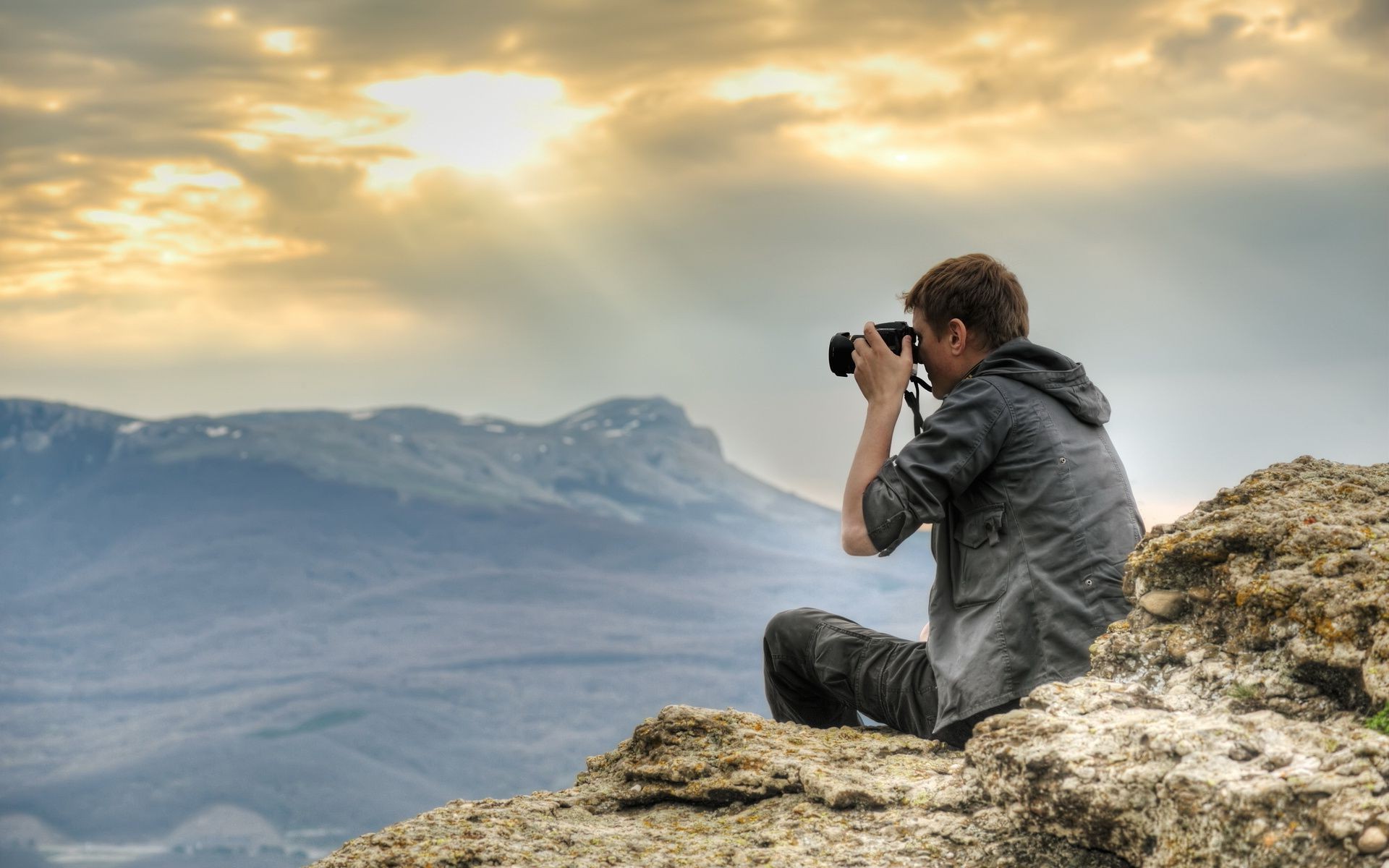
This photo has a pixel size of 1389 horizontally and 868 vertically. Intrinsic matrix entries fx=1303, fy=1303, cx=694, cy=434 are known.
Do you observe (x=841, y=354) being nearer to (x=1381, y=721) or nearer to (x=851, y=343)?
(x=851, y=343)

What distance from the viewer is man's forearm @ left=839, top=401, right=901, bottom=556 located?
578 centimetres

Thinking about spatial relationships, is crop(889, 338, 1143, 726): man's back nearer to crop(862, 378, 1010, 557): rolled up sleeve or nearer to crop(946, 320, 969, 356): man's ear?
crop(862, 378, 1010, 557): rolled up sleeve

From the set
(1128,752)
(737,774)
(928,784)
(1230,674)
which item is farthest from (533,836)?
(1230,674)

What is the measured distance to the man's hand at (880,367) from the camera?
6223 millimetres

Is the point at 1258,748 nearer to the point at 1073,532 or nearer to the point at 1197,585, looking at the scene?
the point at 1197,585

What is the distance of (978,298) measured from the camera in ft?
20.1

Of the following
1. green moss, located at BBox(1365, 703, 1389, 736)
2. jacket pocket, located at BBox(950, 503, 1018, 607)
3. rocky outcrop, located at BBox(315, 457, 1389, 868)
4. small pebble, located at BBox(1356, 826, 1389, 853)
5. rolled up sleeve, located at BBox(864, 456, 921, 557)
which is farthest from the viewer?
jacket pocket, located at BBox(950, 503, 1018, 607)

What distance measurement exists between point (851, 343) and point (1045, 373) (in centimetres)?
104

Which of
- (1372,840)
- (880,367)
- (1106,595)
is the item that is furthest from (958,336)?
(1372,840)

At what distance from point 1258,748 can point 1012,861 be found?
3.34 feet

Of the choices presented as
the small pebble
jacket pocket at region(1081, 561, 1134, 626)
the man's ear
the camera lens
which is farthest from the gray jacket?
the small pebble

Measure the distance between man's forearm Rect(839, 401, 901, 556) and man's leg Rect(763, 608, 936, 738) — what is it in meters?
0.72

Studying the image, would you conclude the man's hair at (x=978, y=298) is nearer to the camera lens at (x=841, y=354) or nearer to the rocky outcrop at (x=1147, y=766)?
the camera lens at (x=841, y=354)

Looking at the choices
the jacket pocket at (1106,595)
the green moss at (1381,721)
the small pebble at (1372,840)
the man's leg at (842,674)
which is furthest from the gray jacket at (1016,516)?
the small pebble at (1372,840)
